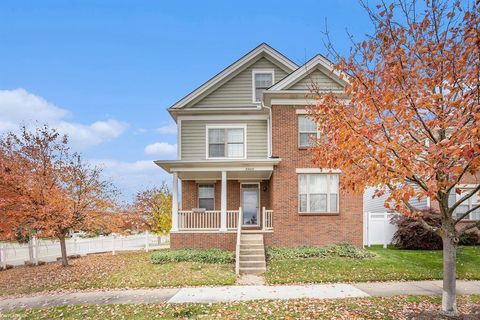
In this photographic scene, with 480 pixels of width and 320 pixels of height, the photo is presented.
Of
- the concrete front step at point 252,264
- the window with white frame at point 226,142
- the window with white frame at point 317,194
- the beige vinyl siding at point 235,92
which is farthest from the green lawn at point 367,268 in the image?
the beige vinyl siding at point 235,92

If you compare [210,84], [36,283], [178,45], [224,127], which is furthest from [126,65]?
[36,283]

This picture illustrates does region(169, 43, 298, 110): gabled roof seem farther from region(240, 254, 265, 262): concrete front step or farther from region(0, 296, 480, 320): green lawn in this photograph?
region(0, 296, 480, 320): green lawn

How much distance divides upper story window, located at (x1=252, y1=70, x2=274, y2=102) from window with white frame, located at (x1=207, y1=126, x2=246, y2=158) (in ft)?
6.76

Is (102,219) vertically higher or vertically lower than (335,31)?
lower

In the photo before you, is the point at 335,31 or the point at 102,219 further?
the point at 102,219

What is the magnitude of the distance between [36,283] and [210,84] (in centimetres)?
1195

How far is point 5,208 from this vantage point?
1341 cm

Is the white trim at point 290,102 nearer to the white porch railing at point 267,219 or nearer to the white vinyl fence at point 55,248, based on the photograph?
the white porch railing at point 267,219

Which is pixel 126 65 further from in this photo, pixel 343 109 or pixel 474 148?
pixel 474 148

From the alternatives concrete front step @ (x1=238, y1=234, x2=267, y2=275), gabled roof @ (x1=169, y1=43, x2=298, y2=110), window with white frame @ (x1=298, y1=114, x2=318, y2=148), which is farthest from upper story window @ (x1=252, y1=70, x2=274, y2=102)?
concrete front step @ (x1=238, y1=234, x2=267, y2=275)

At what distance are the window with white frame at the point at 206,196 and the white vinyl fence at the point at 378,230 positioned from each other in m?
8.63

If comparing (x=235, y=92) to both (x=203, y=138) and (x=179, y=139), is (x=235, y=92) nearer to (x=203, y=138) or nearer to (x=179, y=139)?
(x=203, y=138)

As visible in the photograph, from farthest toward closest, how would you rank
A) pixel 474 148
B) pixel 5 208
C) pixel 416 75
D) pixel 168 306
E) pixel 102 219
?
pixel 102 219 → pixel 5 208 → pixel 168 306 → pixel 416 75 → pixel 474 148

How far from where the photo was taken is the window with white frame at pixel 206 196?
18469mm
